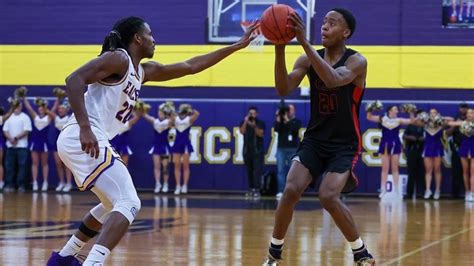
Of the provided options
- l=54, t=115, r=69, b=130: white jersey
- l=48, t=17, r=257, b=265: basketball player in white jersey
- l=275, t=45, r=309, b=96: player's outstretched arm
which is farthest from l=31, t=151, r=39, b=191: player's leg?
l=48, t=17, r=257, b=265: basketball player in white jersey

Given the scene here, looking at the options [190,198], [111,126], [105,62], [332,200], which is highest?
[105,62]

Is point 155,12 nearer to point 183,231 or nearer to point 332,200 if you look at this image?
point 183,231

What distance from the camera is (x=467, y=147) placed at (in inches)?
865

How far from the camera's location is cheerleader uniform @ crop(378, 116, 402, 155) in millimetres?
22359

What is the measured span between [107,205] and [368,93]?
669 inches

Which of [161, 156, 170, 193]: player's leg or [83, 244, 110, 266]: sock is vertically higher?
[83, 244, 110, 266]: sock

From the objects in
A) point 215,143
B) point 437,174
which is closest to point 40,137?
point 215,143

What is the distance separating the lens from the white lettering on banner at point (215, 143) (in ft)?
79.3

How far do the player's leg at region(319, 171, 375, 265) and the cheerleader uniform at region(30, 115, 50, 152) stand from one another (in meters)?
16.3

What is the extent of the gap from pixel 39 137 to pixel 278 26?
55.4 ft

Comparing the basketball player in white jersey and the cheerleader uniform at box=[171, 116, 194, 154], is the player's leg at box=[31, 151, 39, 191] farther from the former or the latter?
the basketball player in white jersey

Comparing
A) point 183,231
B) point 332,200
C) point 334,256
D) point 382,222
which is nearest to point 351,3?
point 382,222

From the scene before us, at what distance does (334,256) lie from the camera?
10.5 m

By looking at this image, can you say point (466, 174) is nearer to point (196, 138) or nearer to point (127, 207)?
point (196, 138)
